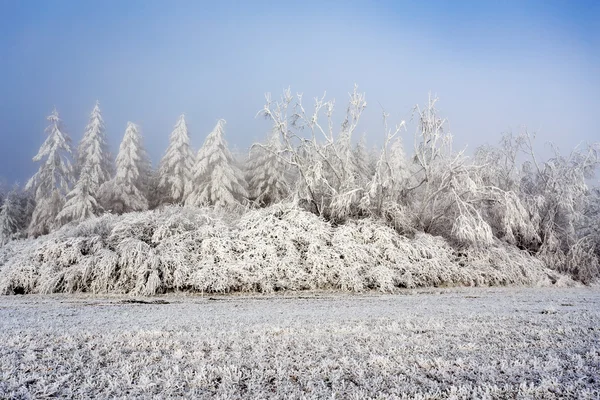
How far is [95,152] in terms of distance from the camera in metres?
28.1

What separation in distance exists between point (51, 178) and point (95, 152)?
3.48 m

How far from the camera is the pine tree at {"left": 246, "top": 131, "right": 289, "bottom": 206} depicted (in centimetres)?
2767

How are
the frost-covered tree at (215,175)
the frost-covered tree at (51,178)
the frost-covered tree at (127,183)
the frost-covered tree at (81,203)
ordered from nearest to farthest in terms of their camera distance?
the frost-covered tree at (81,203), the frost-covered tree at (51,178), the frost-covered tree at (215,175), the frost-covered tree at (127,183)

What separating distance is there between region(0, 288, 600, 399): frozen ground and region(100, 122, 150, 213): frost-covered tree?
19805 mm

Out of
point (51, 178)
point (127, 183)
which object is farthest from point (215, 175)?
point (51, 178)

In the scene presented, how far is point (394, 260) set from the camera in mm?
13273

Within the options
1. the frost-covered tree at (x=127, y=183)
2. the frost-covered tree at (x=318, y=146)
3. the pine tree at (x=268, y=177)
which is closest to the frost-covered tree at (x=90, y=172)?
the frost-covered tree at (x=127, y=183)

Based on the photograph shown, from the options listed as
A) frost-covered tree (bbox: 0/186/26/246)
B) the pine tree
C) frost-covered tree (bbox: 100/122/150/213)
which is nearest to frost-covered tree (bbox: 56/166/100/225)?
frost-covered tree (bbox: 100/122/150/213)

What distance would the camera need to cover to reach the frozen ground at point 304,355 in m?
3.40

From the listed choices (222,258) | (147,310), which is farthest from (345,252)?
(147,310)

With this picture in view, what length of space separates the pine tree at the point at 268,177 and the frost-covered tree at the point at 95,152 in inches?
422

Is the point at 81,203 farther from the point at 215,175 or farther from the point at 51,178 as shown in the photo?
the point at 215,175

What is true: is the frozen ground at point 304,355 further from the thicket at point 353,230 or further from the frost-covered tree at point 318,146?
the frost-covered tree at point 318,146

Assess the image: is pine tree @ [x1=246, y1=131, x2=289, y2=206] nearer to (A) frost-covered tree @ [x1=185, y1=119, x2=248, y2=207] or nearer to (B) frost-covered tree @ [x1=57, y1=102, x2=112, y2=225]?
(A) frost-covered tree @ [x1=185, y1=119, x2=248, y2=207]
